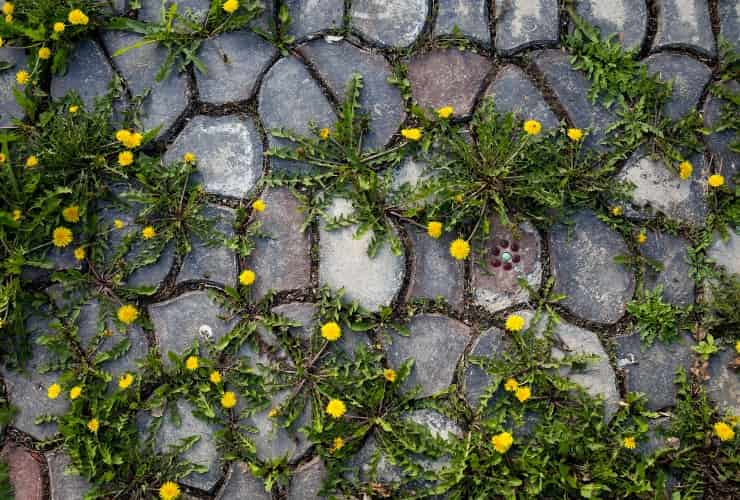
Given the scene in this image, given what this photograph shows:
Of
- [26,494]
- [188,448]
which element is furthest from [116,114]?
[26,494]

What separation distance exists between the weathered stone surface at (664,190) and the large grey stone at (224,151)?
5.82 ft

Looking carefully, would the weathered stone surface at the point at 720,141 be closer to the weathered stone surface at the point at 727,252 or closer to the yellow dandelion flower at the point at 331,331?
the weathered stone surface at the point at 727,252

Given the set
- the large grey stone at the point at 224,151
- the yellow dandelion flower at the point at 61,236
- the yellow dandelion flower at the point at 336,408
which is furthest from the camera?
the large grey stone at the point at 224,151

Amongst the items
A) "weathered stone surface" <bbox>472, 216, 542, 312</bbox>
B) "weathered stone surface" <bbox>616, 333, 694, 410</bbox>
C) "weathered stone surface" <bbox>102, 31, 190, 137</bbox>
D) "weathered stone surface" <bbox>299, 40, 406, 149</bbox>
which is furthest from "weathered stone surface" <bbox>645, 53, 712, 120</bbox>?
"weathered stone surface" <bbox>102, 31, 190, 137</bbox>

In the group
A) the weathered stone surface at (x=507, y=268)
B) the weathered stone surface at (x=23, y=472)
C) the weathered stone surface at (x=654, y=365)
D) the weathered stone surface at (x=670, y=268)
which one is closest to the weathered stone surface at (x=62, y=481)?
the weathered stone surface at (x=23, y=472)

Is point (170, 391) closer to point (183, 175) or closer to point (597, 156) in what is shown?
point (183, 175)

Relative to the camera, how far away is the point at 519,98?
11.4 feet

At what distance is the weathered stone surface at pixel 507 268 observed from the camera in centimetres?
340

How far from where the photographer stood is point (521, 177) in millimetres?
3338

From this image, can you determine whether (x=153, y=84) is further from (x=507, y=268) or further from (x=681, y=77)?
(x=681, y=77)

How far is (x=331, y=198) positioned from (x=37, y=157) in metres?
1.39

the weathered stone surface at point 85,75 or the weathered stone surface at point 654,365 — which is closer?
the weathered stone surface at point 654,365

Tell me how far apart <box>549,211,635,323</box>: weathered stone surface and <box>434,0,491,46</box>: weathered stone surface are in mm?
1005

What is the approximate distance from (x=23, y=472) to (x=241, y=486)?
41.1 inches
